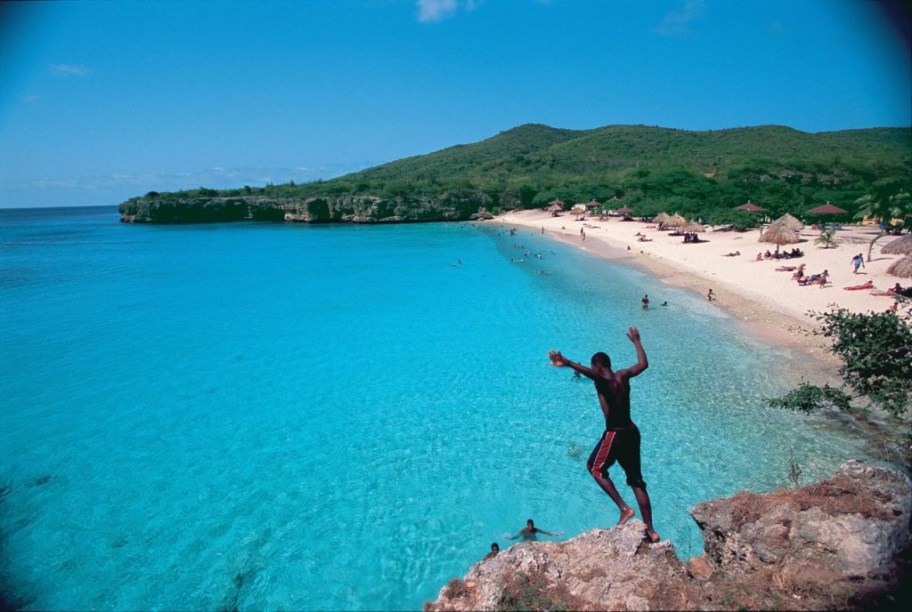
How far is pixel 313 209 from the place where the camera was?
7562cm

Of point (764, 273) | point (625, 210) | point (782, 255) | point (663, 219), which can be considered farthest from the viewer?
point (625, 210)

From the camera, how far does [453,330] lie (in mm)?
19469

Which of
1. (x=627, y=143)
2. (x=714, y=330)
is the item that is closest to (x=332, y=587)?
(x=714, y=330)

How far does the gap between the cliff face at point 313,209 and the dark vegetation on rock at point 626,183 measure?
0.16 m

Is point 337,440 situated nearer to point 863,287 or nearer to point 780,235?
point 863,287

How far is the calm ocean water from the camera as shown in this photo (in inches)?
285

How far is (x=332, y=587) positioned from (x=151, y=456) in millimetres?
6168

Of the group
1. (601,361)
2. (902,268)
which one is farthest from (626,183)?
(601,361)

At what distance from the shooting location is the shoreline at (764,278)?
50.9ft

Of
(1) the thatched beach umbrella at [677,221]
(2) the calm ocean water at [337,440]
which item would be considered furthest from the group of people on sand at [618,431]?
(1) the thatched beach umbrella at [677,221]

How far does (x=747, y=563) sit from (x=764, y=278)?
23.3 meters

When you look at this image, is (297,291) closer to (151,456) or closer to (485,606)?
(151,456)

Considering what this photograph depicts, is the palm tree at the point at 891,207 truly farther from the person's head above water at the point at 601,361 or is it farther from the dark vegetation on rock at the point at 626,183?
the person's head above water at the point at 601,361

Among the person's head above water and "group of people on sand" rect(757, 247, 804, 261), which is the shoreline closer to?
"group of people on sand" rect(757, 247, 804, 261)
